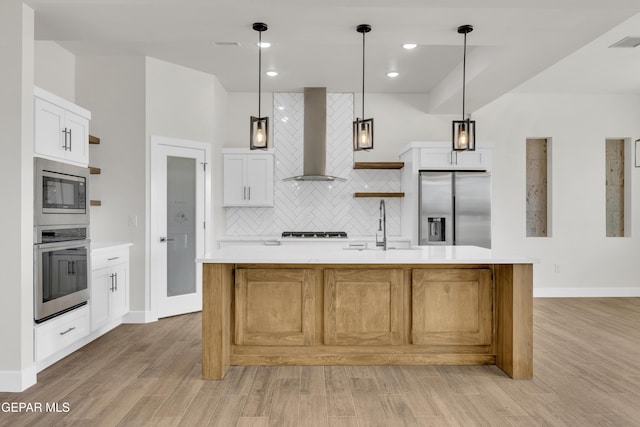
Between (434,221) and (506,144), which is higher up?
(506,144)

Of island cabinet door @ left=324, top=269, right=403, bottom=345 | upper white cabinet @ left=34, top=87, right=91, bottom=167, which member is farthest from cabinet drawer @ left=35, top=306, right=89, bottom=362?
island cabinet door @ left=324, top=269, right=403, bottom=345

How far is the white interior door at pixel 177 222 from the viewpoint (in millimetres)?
4906

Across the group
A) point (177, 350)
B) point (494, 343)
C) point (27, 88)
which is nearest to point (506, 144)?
point (494, 343)

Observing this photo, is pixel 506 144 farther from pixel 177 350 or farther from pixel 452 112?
pixel 177 350

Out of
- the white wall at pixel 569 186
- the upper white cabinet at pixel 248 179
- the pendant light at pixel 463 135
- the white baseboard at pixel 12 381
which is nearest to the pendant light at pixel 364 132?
the pendant light at pixel 463 135

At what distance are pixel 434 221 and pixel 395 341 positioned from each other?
2.57m

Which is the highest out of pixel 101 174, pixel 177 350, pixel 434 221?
pixel 101 174

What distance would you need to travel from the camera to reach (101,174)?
15.8ft

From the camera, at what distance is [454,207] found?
561cm

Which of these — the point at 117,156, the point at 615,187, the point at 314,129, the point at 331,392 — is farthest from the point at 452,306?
the point at 615,187

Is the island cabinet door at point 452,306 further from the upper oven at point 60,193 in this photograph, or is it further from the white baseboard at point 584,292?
the white baseboard at point 584,292

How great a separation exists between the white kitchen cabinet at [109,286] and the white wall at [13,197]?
39.2 inches

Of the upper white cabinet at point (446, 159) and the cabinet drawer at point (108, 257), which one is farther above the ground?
the upper white cabinet at point (446, 159)

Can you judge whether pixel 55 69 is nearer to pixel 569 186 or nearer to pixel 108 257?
pixel 108 257
